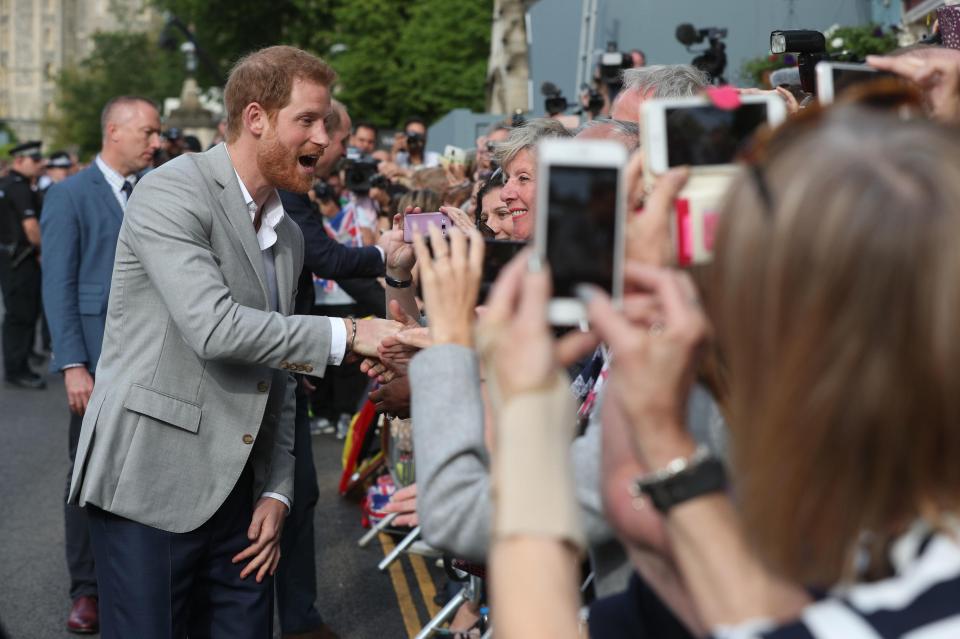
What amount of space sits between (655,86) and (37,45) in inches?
4596

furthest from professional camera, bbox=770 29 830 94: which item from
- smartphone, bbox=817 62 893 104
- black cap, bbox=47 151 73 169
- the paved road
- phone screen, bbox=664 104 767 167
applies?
black cap, bbox=47 151 73 169

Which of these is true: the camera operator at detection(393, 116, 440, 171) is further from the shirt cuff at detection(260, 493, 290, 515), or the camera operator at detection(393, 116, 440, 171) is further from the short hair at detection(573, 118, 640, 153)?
the shirt cuff at detection(260, 493, 290, 515)

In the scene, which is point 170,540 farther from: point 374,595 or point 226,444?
point 374,595

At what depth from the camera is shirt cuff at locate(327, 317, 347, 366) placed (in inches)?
127

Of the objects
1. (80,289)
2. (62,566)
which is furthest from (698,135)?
(62,566)

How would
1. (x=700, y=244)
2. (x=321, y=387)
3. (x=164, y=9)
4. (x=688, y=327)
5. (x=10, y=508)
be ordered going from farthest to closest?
(x=164, y=9) < (x=321, y=387) < (x=10, y=508) < (x=700, y=244) < (x=688, y=327)

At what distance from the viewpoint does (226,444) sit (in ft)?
10.6

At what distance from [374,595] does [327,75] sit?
10.4ft

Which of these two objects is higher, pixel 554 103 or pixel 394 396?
pixel 554 103

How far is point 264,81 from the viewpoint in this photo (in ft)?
11.3

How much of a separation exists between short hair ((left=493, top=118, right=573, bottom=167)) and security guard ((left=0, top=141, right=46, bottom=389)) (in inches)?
343

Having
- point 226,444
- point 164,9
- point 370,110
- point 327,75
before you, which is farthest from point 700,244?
point 164,9

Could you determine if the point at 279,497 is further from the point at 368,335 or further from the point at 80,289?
the point at 80,289

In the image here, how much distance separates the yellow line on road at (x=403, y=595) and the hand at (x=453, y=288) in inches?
149
